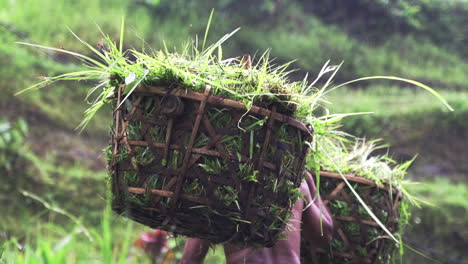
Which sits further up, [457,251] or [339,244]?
[339,244]

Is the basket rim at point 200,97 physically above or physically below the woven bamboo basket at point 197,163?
above

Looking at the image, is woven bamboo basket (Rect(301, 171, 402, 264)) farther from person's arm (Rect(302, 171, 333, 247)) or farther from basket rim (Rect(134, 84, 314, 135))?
basket rim (Rect(134, 84, 314, 135))

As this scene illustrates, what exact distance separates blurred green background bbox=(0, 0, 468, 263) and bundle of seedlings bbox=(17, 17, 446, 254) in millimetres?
159

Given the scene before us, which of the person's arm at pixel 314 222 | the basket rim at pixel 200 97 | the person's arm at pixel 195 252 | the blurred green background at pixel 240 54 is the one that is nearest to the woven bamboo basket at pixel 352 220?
the person's arm at pixel 314 222

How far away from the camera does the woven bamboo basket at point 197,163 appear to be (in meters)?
0.95

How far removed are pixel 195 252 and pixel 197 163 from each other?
0.39m

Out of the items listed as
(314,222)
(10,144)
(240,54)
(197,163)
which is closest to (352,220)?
(314,222)

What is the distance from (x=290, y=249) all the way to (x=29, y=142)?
3.27 m

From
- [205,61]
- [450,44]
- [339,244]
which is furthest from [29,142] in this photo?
[450,44]

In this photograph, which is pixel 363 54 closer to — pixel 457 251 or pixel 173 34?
pixel 173 34

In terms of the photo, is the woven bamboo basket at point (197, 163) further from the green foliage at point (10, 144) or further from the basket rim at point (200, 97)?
the green foliage at point (10, 144)

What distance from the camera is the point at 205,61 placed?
1.01 meters

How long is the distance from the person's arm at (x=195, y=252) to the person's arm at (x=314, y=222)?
0.93ft

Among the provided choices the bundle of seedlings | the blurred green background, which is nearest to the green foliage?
the blurred green background
